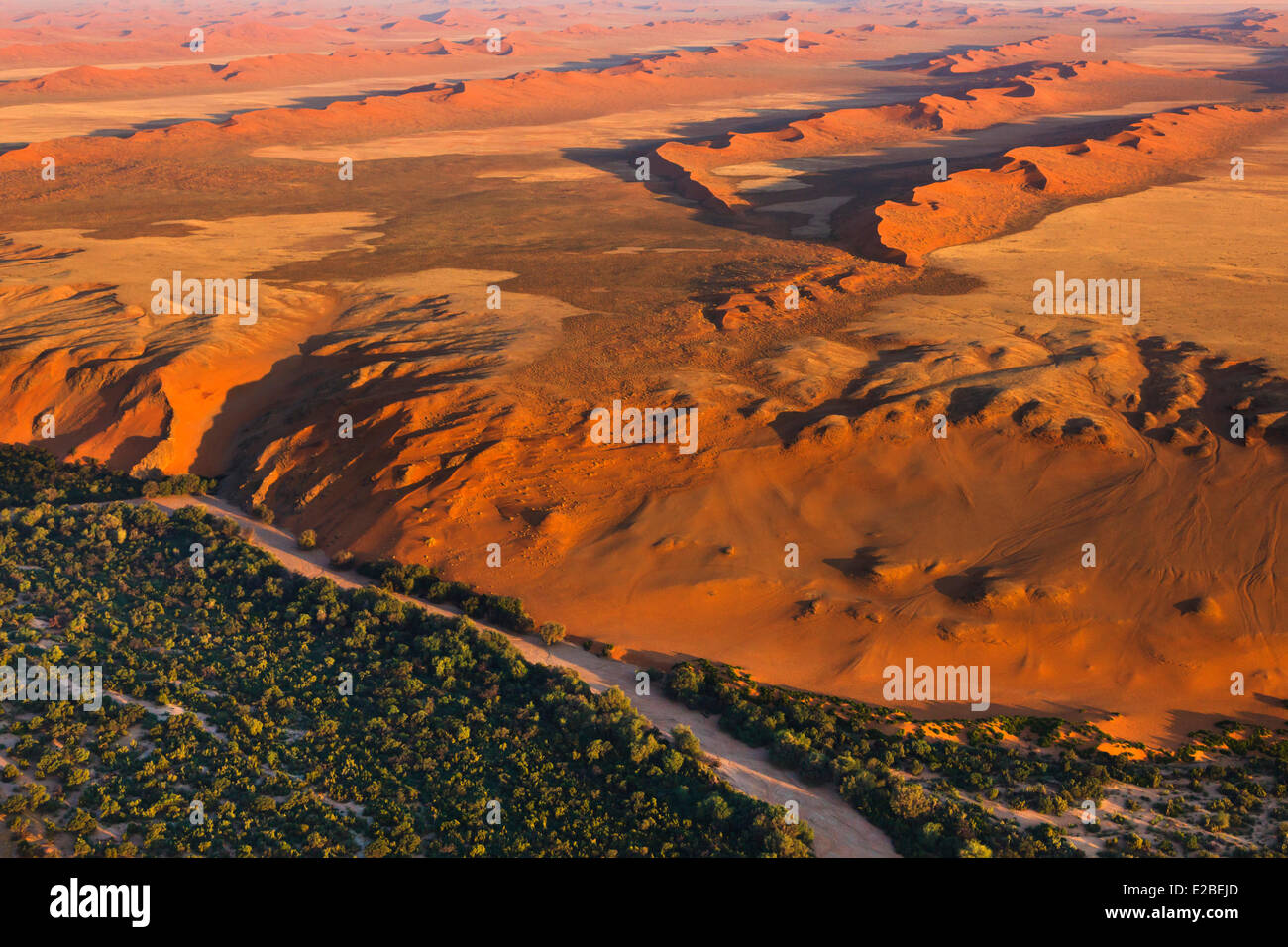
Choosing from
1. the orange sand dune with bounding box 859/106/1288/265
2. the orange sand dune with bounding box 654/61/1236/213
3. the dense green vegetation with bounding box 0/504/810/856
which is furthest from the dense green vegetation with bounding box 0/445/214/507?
the orange sand dune with bounding box 654/61/1236/213

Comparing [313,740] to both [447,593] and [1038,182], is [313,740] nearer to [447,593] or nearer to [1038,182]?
[447,593]

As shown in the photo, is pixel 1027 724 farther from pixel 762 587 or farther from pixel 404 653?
Result: pixel 404 653

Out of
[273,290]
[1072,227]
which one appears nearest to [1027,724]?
[273,290]

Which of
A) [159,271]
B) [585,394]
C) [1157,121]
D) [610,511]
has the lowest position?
[610,511]

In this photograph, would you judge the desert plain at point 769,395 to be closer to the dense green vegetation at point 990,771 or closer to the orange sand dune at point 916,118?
the dense green vegetation at point 990,771

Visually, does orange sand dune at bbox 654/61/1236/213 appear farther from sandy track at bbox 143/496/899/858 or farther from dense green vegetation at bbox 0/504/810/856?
dense green vegetation at bbox 0/504/810/856

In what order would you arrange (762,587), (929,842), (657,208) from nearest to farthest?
(929,842) → (762,587) → (657,208)
